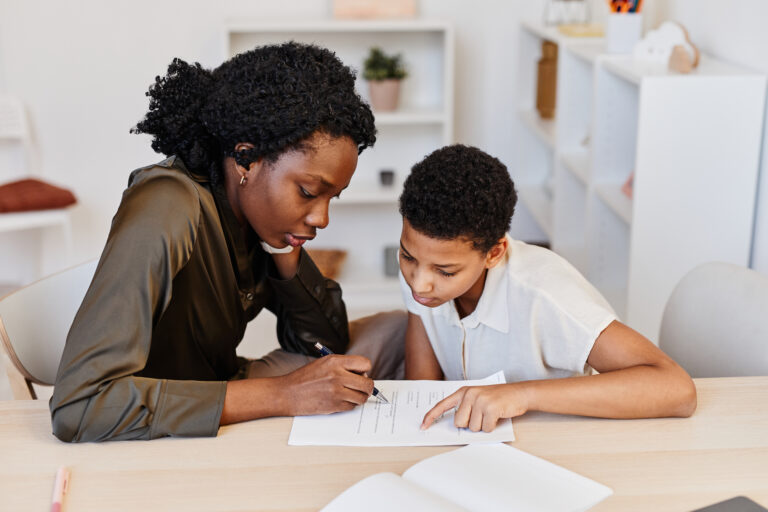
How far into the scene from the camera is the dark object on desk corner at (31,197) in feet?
10.3

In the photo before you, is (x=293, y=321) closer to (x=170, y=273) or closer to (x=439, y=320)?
(x=439, y=320)

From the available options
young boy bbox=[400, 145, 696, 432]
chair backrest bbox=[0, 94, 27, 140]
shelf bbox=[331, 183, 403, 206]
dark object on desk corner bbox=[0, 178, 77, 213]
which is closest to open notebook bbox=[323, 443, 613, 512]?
young boy bbox=[400, 145, 696, 432]

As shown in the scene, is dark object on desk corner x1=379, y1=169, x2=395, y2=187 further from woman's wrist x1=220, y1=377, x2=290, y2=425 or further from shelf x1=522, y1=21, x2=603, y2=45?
woman's wrist x1=220, y1=377, x2=290, y2=425

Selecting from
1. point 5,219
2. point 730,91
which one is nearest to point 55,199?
point 5,219

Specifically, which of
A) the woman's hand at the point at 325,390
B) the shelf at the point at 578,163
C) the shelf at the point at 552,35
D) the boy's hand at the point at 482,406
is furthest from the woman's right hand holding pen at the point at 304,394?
the shelf at the point at 552,35

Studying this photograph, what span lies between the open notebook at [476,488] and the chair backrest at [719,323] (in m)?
0.53

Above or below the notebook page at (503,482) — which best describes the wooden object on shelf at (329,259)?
below

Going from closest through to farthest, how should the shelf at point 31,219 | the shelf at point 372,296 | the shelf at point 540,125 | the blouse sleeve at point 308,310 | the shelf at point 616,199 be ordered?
the blouse sleeve at point 308,310 < the shelf at point 616,199 < the shelf at point 31,219 < the shelf at point 540,125 < the shelf at point 372,296

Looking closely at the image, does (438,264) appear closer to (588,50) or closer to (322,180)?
(322,180)

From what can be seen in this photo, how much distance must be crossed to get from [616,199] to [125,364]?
5.50ft

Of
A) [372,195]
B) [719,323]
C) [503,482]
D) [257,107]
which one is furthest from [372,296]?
[503,482]

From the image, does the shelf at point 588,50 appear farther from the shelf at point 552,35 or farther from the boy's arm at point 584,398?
the boy's arm at point 584,398

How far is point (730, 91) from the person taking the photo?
209 cm

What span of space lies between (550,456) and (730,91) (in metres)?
1.38
